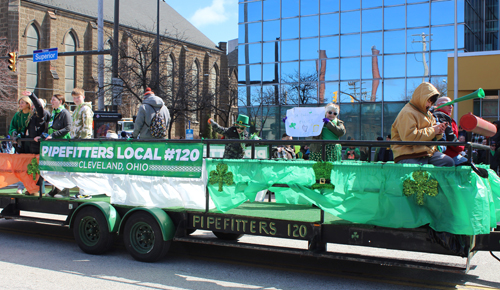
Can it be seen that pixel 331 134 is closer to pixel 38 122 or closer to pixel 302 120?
pixel 38 122

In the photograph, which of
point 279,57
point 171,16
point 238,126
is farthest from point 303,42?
point 171,16

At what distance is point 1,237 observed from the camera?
8.05m

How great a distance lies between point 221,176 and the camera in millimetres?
5809

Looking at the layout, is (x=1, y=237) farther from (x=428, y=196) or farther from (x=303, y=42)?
(x=303, y=42)

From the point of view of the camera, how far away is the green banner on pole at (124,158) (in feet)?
19.9

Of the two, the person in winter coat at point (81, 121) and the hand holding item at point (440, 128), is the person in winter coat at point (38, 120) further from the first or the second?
the hand holding item at point (440, 128)

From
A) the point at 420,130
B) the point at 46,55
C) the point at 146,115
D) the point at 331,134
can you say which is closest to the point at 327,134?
the point at 331,134

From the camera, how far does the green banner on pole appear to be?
607cm

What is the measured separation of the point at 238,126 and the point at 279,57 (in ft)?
74.7

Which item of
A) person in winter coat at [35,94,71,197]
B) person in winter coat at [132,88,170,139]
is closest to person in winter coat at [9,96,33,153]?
person in winter coat at [35,94,71,197]

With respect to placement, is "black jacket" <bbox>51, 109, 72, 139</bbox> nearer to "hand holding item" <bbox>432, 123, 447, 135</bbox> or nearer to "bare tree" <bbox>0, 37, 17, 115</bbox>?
"hand holding item" <bbox>432, 123, 447, 135</bbox>

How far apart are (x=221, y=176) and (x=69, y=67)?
47.4 meters

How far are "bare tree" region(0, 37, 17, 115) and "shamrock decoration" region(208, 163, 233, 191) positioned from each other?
3752cm

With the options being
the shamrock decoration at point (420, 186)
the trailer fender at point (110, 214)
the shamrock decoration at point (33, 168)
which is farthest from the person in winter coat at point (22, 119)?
the shamrock decoration at point (420, 186)
